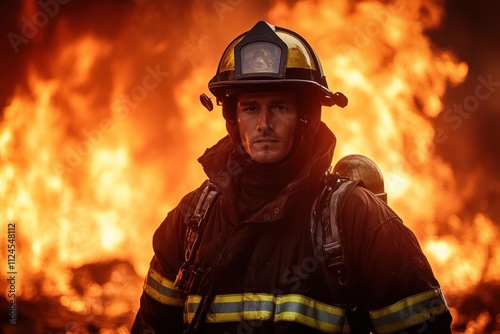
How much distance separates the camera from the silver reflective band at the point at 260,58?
3143mm

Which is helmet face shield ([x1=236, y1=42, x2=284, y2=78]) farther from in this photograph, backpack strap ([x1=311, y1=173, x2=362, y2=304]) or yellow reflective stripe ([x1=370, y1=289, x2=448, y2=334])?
yellow reflective stripe ([x1=370, y1=289, x2=448, y2=334])

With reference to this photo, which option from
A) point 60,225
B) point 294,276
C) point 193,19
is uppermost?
point 193,19

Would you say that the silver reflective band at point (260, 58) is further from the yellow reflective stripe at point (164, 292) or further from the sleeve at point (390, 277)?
the yellow reflective stripe at point (164, 292)

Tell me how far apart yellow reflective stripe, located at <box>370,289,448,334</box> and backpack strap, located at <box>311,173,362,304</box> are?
0.60 feet

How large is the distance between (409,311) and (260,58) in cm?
152

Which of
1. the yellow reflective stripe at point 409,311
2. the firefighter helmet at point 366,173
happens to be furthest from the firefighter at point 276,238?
the firefighter helmet at point 366,173

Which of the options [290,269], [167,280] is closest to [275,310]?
[290,269]

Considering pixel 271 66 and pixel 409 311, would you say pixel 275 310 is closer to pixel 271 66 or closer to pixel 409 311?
pixel 409 311

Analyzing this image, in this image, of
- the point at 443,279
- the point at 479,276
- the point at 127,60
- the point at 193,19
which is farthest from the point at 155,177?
the point at 479,276

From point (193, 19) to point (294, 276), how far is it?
792 cm

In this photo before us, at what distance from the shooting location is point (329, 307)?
277 centimetres

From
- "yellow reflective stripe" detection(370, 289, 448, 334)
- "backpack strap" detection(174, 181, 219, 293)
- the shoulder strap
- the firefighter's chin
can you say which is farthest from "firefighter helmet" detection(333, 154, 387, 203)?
"yellow reflective stripe" detection(370, 289, 448, 334)

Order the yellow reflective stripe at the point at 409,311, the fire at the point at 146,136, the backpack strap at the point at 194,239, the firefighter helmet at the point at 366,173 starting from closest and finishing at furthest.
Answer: the yellow reflective stripe at the point at 409,311
the backpack strap at the point at 194,239
the firefighter helmet at the point at 366,173
the fire at the point at 146,136

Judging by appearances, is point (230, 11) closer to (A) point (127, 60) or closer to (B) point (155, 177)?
(A) point (127, 60)
